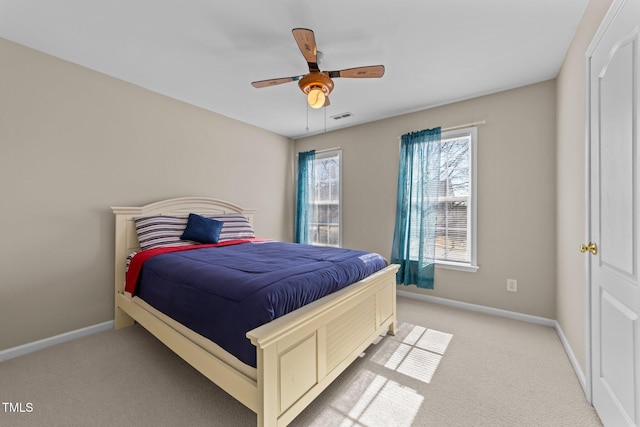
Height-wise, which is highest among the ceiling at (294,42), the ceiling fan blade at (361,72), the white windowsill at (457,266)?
the ceiling at (294,42)

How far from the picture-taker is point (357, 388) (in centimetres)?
175

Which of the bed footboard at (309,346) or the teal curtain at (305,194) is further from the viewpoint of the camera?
the teal curtain at (305,194)

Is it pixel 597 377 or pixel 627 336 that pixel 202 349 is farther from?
pixel 597 377

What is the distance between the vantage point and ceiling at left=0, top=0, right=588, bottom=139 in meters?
1.75

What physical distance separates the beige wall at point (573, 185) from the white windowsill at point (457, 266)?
2.43 feet

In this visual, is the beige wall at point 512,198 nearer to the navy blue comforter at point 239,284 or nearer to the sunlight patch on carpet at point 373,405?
the navy blue comforter at point 239,284

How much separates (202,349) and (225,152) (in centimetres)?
277

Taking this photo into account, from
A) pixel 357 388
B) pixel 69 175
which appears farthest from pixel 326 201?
pixel 69 175

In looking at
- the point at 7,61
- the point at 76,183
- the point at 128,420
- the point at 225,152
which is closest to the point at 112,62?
the point at 7,61

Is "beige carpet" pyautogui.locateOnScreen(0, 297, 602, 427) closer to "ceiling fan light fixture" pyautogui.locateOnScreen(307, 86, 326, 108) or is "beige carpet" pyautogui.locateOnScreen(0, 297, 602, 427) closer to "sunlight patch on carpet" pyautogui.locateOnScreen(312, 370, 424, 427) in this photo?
"sunlight patch on carpet" pyautogui.locateOnScreen(312, 370, 424, 427)

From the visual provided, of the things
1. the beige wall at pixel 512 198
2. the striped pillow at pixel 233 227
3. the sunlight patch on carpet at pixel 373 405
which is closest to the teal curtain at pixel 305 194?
the striped pillow at pixel 233 227

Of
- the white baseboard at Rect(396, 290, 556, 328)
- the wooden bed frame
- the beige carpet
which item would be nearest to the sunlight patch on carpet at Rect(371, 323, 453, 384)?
the beige carpet

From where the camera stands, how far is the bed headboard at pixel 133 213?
262 centimetres

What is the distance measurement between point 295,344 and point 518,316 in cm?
269
